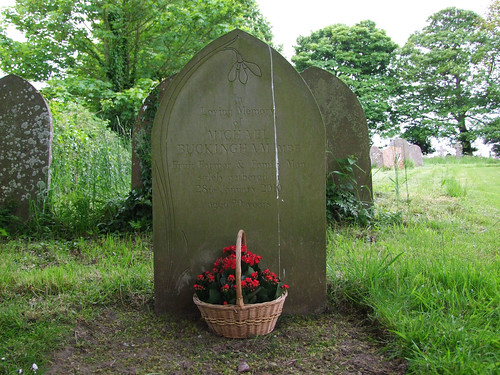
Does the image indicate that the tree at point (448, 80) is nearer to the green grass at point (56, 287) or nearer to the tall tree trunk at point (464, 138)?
the tall tree trunk at point (464, 138)

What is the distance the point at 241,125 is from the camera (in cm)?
291

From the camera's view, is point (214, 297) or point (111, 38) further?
point (111, 38)

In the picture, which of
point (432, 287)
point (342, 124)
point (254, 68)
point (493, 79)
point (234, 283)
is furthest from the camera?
point (493, 79)

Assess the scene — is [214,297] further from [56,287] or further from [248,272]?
[56,287]

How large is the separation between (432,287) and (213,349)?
1425mm

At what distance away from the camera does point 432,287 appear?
Result: 2.79m

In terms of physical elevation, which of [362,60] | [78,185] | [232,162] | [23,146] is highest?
[362,60]

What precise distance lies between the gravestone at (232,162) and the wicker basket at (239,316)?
1.42 feet

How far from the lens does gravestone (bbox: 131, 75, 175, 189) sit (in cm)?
512

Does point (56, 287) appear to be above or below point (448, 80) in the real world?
below

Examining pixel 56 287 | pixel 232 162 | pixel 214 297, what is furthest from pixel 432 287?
pixel 56 287

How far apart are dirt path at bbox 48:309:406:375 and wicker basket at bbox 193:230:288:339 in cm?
5

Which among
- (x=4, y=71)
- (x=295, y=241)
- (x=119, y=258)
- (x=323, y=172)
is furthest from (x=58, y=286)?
(x=4, y=71)

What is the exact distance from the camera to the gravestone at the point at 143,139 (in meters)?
5.12
